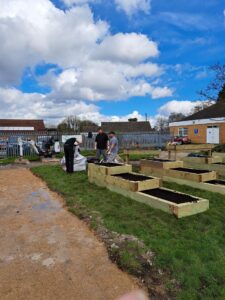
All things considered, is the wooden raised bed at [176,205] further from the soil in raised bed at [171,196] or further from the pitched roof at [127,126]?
the pitched roof at [127,126]

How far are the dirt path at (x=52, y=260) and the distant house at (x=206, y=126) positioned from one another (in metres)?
29.7

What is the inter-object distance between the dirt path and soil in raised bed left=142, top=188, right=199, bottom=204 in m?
1.89

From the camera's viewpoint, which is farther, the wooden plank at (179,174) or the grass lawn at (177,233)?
the wooden plank at (179,174)

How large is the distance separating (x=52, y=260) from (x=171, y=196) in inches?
123

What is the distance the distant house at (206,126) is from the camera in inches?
1300

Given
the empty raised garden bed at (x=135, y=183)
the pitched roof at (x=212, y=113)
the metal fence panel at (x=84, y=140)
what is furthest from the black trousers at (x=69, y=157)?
the pitched roof at (x=212, y=113)

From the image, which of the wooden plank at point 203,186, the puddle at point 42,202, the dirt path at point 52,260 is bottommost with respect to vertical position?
the dirt path at point 52,260

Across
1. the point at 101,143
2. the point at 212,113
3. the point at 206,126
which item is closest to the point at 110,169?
the point at 101,143

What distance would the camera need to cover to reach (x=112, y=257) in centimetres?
370

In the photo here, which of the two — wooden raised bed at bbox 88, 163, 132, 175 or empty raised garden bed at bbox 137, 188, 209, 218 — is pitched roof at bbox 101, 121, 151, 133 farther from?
empty raised garden bed at bbox 137, 188, 209, 218

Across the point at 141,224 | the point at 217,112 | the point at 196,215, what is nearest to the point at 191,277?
the point at 141,224

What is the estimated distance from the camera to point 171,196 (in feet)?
19.5

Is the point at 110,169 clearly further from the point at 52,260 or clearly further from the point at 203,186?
the point at 52,260

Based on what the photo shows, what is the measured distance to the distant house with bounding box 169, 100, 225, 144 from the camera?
33031 millimetres
